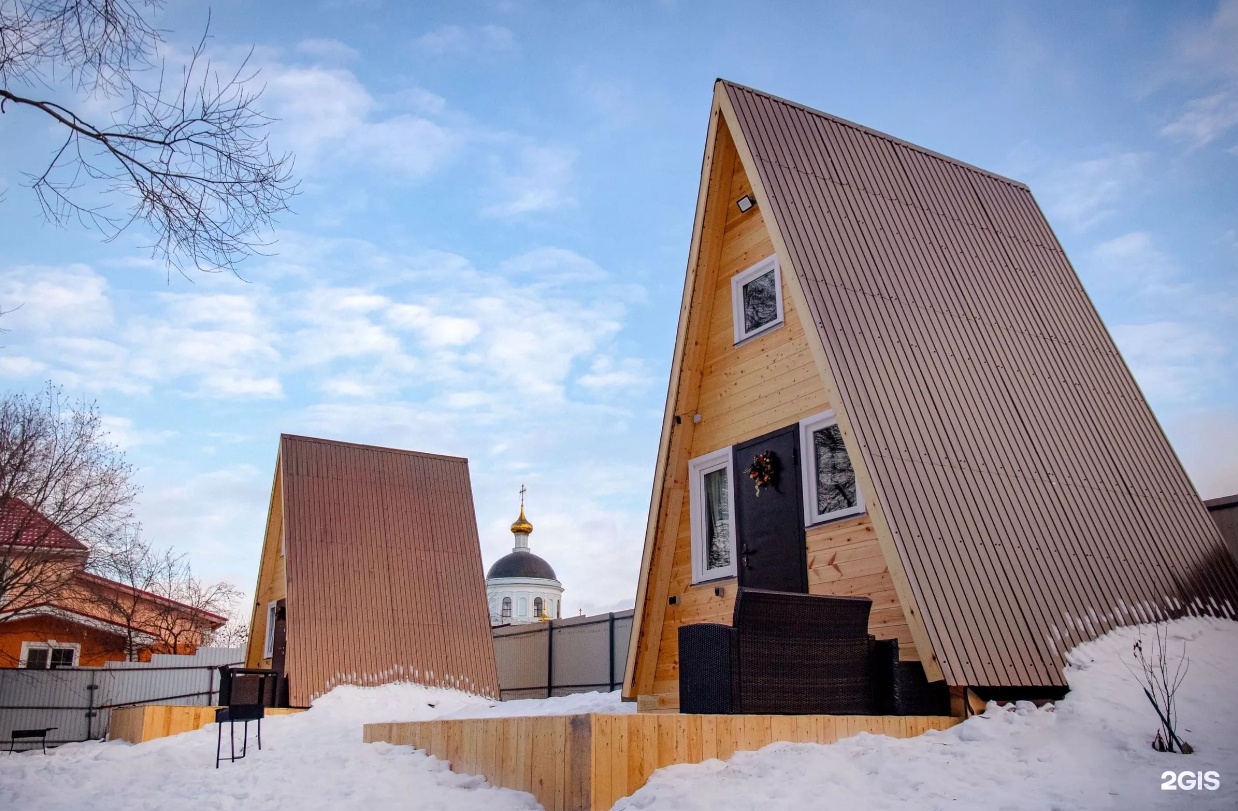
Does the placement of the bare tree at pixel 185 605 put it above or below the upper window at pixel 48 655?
above

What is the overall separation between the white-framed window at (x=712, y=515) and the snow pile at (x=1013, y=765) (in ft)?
11.2

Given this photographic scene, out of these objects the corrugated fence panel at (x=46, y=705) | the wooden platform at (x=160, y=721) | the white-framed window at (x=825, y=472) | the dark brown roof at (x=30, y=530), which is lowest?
the wooden platform at (x=160, y=721)

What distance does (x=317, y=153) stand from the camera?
651cm

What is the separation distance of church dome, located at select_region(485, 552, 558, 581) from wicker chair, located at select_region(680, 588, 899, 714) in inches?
1577

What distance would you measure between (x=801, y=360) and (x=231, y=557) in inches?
485

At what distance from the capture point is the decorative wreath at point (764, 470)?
8.83m

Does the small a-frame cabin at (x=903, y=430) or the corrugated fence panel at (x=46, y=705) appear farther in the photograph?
the corrugated fence panel at (x=46, y=705)

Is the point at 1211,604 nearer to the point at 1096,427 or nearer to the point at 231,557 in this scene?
the point at 1096,427

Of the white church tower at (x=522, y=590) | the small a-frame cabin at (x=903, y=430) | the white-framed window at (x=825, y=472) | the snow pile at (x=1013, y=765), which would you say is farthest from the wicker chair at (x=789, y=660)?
the white church tower at (x=522, y=590)

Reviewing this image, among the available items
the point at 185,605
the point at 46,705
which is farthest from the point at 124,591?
the point at 46,705

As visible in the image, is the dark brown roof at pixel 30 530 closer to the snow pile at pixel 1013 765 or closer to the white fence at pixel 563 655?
the white fence at pixel 563 655

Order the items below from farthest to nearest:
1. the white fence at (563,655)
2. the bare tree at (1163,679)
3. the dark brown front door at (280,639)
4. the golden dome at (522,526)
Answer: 1. the golden dome at (522,526)
2. the white fence at (563,655)
3. the dark brown front door at (280,639)
4. the bare tree at (1163,679)

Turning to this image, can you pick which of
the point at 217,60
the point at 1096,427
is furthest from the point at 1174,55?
the point at 217,60

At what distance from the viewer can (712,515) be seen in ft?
32.0
